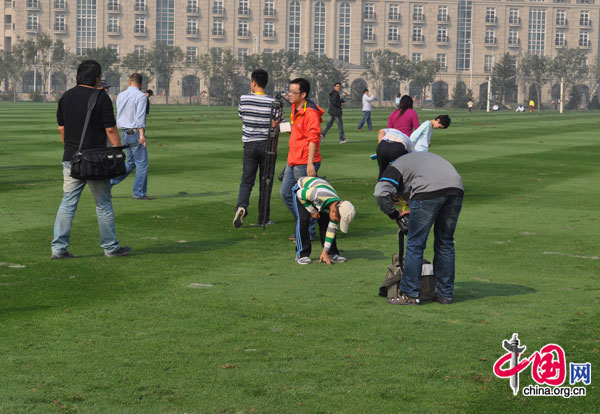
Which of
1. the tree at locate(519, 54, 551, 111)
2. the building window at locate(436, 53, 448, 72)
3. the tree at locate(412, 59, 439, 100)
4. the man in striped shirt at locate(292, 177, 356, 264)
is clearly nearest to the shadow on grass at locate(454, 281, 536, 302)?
the man in striped shirt at locate(292, 177, 356, 264)

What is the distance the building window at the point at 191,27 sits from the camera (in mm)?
138875

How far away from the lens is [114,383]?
6.39m

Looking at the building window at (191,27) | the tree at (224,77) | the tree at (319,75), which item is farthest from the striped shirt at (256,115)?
the building window at (191,27)

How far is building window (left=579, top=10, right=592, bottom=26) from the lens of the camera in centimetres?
15050

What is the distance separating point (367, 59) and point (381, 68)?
16.7ft

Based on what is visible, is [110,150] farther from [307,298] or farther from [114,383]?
[114,383]

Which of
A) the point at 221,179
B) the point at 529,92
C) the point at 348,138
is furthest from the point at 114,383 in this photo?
the point at 529,92

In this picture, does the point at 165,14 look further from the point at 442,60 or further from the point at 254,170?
the point at 254,170

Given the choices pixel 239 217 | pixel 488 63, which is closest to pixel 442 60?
pixel 488 63

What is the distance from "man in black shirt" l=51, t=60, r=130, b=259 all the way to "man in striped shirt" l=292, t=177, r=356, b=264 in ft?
6.62

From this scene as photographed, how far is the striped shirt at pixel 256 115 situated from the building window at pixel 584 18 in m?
147

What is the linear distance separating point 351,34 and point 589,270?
13362 cm

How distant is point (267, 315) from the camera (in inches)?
325

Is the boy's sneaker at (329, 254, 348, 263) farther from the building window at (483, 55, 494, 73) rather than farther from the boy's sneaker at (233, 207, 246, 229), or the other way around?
the building window at (483, 55, 494, 73)
